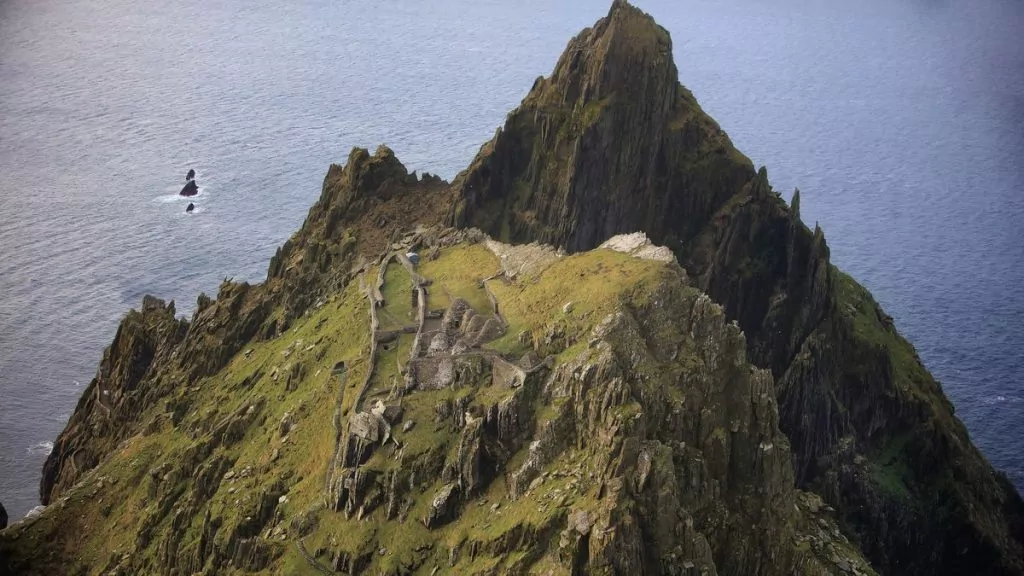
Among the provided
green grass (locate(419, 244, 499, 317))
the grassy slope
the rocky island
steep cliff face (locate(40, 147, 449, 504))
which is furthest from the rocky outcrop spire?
the grassy slope

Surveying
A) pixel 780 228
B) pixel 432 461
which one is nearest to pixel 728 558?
pixel 432 461

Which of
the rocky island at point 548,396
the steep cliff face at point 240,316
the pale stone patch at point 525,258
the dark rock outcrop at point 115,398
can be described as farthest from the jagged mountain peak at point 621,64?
the dark rock outcrop at point 115,398

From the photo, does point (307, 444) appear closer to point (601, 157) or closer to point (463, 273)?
point (463, 273)

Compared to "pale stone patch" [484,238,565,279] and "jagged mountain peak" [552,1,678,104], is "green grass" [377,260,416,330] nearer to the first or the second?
"pale stone patch" [484,238,565,279]

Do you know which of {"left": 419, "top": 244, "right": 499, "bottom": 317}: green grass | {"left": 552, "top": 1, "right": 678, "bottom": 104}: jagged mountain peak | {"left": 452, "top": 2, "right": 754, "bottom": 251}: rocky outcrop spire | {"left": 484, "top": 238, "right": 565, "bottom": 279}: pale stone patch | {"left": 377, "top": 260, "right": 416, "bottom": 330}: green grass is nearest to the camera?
{"left": 377, "top": 260, "right": 416, "bottom": 330}: green grass

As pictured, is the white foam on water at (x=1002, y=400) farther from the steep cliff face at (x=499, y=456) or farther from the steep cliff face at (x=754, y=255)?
the steep cliff face at (x=499, y=456)

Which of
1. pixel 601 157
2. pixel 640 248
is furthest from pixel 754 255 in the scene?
pixel 640 248
